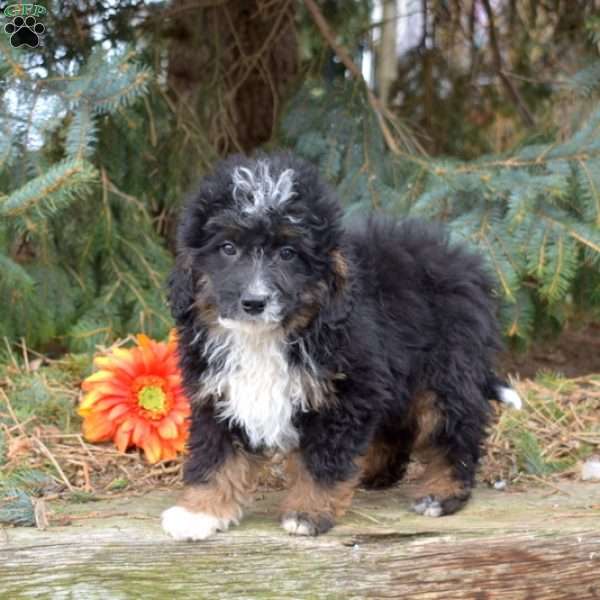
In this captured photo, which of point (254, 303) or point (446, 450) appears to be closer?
point (254, 303)

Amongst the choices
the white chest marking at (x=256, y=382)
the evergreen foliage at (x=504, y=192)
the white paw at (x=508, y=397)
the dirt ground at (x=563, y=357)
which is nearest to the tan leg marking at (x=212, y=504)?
the white chest marking at (x=256, y=382)

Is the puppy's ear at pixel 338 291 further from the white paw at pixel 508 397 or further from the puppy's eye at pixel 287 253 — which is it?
the white paw at pixel 508 397

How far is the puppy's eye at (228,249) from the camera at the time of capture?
375 centimetres

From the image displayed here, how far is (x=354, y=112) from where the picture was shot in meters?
6.82

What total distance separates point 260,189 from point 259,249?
225mm

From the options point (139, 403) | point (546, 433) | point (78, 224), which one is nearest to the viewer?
point (139, 403)

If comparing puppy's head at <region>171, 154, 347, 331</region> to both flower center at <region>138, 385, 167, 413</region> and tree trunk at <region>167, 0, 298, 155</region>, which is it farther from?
tree trunk at <region>167, 0, 298, 155</region>

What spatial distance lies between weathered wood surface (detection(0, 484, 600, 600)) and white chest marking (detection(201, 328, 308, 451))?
476 millimetres

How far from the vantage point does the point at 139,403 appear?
17.2 feet

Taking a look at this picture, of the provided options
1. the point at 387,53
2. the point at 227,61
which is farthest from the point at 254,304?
the point at 387,53

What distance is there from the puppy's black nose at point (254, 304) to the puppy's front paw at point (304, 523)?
0.93 m

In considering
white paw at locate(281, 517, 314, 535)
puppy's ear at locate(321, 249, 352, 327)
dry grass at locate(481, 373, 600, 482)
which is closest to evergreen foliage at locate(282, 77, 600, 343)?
dry grass at locate(481, 373, 600, 482)

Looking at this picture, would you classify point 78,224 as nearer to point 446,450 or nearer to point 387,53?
point 387,53

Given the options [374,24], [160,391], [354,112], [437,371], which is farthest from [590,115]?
[160,391]
